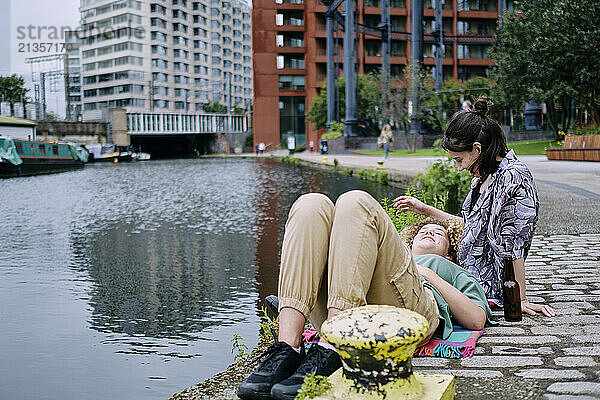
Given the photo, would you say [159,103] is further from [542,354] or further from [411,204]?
[542,354]

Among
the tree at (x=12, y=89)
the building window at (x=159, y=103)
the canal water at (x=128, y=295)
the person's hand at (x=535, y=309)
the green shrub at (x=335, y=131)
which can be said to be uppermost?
the building window at (x=159, y=103)

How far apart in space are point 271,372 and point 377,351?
2.08 feet

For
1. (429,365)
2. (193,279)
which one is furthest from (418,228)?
(193,279)

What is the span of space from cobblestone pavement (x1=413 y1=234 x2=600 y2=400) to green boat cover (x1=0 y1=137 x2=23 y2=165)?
26.5 metres

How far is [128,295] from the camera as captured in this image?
5672 millimetres

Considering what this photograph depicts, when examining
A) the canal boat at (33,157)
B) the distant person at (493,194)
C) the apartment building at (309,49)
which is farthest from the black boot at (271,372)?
the apartment building at (309,49)

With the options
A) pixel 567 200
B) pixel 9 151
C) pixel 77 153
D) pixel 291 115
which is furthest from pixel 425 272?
pixel 291 115

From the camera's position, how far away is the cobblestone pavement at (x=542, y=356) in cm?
240

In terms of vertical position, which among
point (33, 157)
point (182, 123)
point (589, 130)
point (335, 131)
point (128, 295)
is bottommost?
point (128, 295)

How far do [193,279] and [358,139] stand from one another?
34314 mm

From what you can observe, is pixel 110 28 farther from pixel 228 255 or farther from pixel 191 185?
pixel 228 255

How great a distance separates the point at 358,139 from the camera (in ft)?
131

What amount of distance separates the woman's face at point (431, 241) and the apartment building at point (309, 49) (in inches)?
2298

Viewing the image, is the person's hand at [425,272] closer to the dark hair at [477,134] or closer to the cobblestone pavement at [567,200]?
the dark hair at [477,134]
